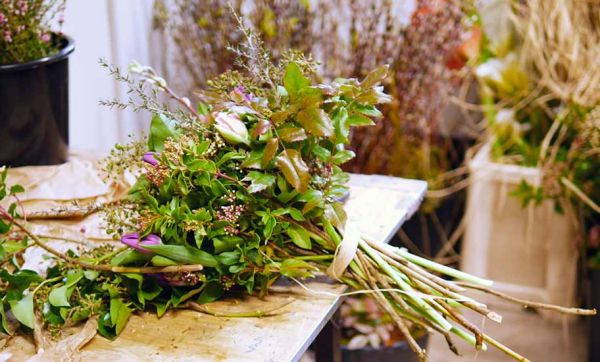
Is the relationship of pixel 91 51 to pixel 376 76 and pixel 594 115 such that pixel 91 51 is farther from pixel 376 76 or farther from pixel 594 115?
pixel 594 115

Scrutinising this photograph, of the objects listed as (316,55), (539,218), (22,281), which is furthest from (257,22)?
(22,281)

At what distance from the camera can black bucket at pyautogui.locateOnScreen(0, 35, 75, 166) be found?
4.85ft

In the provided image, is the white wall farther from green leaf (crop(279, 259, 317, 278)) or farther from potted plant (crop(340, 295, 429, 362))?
green leaf (crop(279, 259, 317, 278))

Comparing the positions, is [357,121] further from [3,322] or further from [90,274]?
[3,322]

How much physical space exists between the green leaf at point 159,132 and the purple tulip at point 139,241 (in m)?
0.15

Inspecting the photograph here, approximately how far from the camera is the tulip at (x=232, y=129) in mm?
1137

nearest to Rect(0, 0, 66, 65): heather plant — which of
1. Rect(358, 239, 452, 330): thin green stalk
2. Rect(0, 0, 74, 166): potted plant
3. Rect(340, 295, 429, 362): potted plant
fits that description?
Rect(0, 0, 74, 166): potted plant

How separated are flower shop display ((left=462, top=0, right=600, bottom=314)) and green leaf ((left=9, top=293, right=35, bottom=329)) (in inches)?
65.2

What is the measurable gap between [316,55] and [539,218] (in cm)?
93

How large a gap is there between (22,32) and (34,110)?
15 cm

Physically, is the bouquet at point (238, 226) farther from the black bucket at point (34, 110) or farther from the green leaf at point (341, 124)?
Answer: the black bucket at point (34, 110)

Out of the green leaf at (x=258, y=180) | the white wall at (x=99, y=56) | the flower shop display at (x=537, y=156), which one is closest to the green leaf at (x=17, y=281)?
the green leaf at (x=258, y=180)

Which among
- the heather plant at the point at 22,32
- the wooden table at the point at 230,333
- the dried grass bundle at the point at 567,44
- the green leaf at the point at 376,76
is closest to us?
the wooden table at the point at 230,333

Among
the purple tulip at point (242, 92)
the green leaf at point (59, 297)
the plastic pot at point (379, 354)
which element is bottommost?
the plastic pot at point (379, 354)
